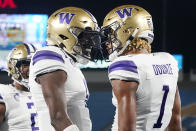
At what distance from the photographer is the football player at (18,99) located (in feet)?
11.1

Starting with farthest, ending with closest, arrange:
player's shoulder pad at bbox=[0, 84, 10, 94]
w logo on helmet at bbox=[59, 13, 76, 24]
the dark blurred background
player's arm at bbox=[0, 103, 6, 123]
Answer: the dark blurred background
player's shoulder pad at bbox=[0, 84, 10, 94]
player's arm at bbox=[0, 103, 6, 123]
w logo on helmet at bbox=[59, 13, 76, 24]

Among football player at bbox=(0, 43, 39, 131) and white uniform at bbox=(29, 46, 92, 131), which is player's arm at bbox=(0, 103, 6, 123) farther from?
white uniform at bbox=(29, 46, 92, 131)

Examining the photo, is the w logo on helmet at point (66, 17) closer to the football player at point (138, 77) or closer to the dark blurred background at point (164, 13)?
the football player at point (138, 77)

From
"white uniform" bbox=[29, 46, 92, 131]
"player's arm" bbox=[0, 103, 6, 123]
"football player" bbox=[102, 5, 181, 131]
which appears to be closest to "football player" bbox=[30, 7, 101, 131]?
"white uniform" bbox=[29, 46, 92, 131]

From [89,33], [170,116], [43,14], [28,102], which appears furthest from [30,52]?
[43,14]

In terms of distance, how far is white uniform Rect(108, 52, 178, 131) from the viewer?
2561 mm

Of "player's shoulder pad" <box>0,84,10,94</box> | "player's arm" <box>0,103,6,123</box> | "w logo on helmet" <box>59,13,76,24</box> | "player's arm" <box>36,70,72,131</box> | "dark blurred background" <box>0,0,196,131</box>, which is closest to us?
→ "player's arm" <box>36,70,72,131</box>

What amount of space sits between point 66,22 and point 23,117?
844mm

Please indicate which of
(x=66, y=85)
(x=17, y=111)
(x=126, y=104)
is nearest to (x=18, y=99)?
(x=17, y=111)

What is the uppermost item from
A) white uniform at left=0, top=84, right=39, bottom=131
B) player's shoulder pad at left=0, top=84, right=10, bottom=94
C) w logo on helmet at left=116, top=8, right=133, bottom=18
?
w logo on helmet at left=116, top=8, right=133, bottom=18

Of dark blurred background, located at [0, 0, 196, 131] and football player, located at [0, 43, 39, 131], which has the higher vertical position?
football player, located at [0, 43, 39, 131]

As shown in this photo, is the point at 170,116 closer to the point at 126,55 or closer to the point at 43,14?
the point at 126,55

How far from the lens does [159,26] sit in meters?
9.35

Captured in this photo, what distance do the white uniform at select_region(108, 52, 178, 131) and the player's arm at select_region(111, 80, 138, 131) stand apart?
3 centimetres
